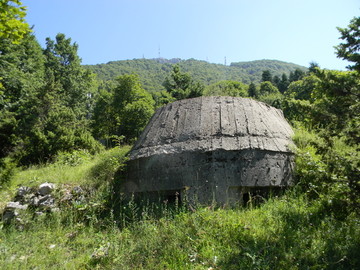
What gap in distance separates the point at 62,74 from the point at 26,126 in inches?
542

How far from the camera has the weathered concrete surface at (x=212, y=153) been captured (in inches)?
190

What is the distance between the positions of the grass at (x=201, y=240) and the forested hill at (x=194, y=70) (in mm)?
67551

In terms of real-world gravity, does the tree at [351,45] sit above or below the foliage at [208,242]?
above

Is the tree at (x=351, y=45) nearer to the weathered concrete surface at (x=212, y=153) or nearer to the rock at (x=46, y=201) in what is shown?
the weathered concrete surface at (x=212, y=153)

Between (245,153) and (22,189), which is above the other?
(245,153)

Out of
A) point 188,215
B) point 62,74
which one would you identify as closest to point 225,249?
point 188,215

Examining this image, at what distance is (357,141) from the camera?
3.49 m

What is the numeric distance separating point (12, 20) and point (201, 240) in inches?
181

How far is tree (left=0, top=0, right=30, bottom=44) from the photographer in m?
4.42

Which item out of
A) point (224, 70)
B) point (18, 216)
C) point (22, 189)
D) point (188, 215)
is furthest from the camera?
point (224, 70)

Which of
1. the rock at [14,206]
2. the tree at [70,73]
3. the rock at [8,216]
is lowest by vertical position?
the rock at [8,216]

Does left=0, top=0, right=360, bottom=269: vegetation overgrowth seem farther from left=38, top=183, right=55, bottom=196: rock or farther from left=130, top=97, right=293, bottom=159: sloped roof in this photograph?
left=130, top=97, right=293, bottom=159: sloped roof

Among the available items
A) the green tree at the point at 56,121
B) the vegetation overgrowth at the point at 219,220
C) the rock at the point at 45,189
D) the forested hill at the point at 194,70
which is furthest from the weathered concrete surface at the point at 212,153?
the forested hill at the point at 194,70

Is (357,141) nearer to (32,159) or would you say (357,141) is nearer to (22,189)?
(22,189)
